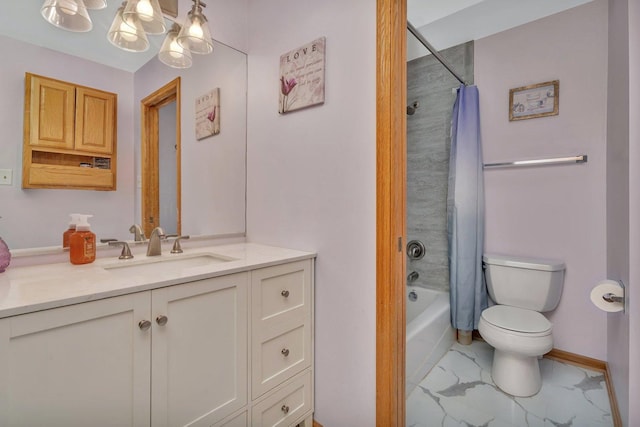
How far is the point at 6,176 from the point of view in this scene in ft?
3.42

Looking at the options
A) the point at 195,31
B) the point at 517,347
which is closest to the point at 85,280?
the point at 195,31

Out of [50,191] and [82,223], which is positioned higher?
[50,191]

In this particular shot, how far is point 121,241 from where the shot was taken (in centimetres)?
131

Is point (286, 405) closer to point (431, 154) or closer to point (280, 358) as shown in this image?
point (280, 358)

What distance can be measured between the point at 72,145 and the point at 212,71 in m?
0.80

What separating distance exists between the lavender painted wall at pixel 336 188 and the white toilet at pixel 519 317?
93cm

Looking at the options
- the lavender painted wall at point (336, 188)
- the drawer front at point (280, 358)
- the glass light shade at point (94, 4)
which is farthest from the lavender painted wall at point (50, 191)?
the drawer front at point (280, 358)

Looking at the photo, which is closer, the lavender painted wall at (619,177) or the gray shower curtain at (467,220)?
the lavender painted wall at (619,177)

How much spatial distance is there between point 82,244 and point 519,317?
2222mm

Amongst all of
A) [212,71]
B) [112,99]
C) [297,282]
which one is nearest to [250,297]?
[297,282]

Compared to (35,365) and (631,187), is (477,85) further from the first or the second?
(35,365)

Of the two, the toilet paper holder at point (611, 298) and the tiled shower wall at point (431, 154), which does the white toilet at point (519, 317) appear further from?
the toilet paper holder at point (611, 298)

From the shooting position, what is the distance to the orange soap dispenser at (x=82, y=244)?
1.13m

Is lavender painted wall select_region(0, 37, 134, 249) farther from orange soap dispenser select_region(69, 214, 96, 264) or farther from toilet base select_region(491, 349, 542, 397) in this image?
toilet base select_region(491, 349, 542, 397)
